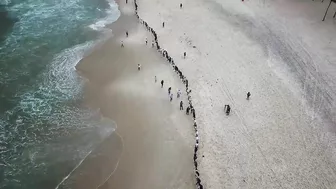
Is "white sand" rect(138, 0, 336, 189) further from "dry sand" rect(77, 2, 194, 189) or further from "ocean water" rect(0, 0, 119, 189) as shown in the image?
"ocean water" rect(0, 0, 119, 189)

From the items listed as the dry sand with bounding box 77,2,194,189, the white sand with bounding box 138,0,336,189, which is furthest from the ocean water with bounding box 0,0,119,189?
the white sand with bounding box 138,0,336,189

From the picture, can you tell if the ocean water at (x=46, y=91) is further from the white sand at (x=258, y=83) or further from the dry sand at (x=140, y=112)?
the white sand at (x=258, y=83)

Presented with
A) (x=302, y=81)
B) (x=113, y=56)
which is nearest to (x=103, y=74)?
(x=113, y=56)

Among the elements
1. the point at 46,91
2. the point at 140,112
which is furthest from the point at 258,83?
the point at 46,91

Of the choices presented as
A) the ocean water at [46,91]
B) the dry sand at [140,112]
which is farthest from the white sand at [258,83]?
the ocean water at [46,91]

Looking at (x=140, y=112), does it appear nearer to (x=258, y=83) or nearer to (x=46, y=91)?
(x=46, y=91)

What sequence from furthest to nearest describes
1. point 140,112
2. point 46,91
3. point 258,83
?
1. point 258,83
2. point 46,91
3. point 140,112
